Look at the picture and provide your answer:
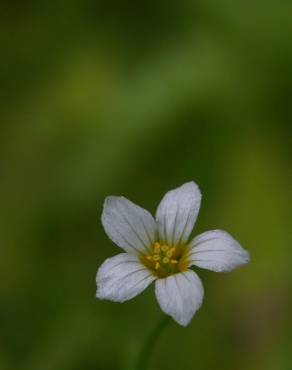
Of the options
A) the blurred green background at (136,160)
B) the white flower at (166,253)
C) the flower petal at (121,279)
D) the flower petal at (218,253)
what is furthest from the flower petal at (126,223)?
the blurred green background at (136,160)

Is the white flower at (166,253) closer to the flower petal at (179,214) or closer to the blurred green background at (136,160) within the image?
the flower petal at (179,214)

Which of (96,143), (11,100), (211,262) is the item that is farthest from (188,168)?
(211,262)

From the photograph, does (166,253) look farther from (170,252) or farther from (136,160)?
(136,160)

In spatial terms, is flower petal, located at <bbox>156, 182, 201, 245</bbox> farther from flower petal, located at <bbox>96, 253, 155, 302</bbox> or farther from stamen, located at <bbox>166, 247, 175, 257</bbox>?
flower petal, located at <bbox>96, 253, 155, 302</bbox>

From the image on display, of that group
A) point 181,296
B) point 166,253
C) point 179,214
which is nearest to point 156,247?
point 166,253

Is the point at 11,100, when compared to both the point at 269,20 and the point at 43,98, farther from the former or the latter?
the point at 269,20

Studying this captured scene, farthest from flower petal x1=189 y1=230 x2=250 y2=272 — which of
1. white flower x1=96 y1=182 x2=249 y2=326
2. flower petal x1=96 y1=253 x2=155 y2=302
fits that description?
flower petal x1=96 y1=253 x2=155 y2=302
